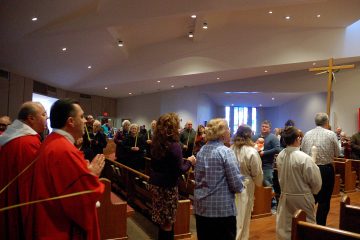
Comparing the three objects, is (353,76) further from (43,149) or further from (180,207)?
(43,149)

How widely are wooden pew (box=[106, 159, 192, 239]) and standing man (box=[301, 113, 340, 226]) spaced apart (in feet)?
4.93

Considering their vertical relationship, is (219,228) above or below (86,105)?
below

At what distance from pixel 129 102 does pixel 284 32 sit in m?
8.83

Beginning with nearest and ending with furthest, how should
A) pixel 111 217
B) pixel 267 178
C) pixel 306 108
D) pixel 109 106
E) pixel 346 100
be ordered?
pixel 111 217
pixel 267 178
pixel 346 100
pixel 306 108
pixel 109 106

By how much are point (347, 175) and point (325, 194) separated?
331 cm

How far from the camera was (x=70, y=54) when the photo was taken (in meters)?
9.29

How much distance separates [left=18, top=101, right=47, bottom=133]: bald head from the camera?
6.59 feet

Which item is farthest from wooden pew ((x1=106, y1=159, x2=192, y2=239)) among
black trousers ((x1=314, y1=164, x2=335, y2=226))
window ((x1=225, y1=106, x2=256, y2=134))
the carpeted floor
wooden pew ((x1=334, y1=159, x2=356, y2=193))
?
window ((x1=225, y1=106, x2=256, y2=134))

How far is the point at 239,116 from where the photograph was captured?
15766 mm

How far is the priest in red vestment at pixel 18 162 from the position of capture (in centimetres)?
158

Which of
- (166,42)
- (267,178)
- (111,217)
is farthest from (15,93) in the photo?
(267,178)

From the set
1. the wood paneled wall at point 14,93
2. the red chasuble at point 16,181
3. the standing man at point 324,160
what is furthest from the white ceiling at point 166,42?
the red chasuble at point 16,181

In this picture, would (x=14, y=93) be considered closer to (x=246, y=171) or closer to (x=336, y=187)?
(x=246, y=171)

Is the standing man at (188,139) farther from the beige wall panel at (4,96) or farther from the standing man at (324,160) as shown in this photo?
the beige wall panel at (4,96)
